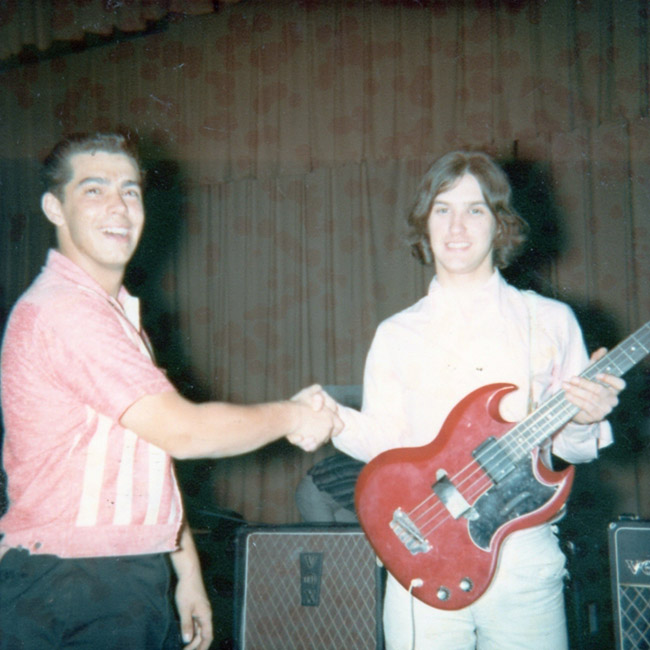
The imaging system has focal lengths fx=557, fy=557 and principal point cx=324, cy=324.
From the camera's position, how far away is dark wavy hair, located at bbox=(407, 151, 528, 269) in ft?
6.23

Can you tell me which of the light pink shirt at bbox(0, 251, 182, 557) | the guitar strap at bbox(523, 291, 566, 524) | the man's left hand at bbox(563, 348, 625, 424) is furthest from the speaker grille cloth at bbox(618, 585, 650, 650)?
the light pink shirt at bbox(0, 251, 182, 557)

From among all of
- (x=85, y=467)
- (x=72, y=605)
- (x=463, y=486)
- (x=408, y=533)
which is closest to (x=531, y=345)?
(x=463, y=486)

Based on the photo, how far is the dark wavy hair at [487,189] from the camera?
74.7 inches

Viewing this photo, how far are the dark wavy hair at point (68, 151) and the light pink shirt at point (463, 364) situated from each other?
41.0 inches

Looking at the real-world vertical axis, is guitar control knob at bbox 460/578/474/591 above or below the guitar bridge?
below

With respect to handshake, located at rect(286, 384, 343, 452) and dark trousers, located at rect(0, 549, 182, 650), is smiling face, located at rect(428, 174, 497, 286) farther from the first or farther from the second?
dark trousers, located at rect(0, 549, 182, 650)

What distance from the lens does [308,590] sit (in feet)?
7.44

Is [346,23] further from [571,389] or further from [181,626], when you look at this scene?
[181,626]

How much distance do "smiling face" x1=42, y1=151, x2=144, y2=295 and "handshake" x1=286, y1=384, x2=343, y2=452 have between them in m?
0.67

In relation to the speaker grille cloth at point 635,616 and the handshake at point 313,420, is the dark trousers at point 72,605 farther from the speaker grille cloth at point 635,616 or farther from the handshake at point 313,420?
the speaker grille cloth at point 635,616

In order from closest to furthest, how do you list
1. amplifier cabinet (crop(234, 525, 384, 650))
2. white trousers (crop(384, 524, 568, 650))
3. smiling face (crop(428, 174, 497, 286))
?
white trousers (crop(384, 524, 568, 650)), smiling face (crop(428, 174, 497, 286)), amplifier cabinet (crop(234, 525, 384, 650))

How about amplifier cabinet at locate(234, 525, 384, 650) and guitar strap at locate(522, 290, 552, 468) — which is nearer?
guitar strap at locate(522, 290, 552, 468)

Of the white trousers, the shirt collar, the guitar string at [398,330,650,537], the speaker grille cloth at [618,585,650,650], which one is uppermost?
the shirt collar

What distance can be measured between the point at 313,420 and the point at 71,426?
0.74m
